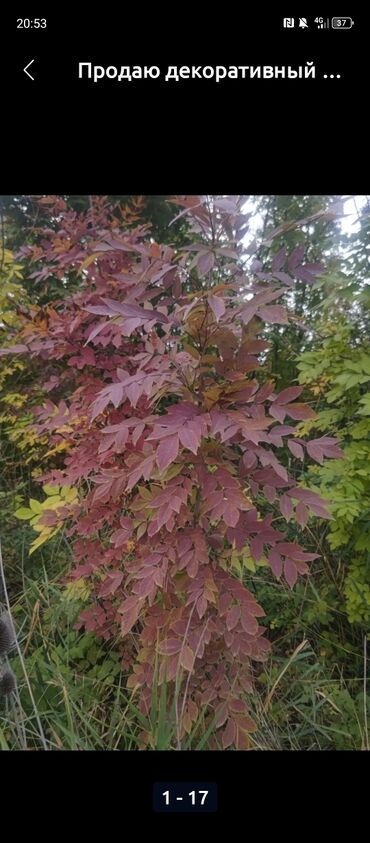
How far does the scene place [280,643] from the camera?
1.70 meters

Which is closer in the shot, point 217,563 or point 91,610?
point 217,563
